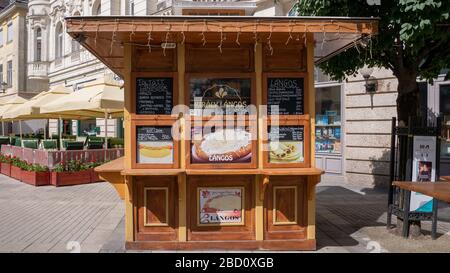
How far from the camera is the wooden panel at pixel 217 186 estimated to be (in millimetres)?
5648

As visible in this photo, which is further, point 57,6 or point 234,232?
point 57,6

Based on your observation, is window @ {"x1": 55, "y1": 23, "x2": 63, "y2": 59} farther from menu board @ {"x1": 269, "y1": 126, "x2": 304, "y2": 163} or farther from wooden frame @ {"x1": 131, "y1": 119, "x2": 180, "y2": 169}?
menu board @ {"x1": 269, "y1": 126, "x2": 304, "y2": 163}

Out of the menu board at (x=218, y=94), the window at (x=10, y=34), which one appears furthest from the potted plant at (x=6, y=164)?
the window at (x=10, y=34)

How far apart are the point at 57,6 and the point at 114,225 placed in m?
24.9

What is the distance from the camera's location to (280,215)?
5.70 meters

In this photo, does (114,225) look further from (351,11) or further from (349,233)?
(351,11)

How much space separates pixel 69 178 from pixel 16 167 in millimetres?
2637

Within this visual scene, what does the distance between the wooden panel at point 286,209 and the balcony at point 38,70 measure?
2838 cm

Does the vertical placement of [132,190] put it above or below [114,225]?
above

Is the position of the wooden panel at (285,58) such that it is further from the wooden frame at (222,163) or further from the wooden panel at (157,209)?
the wooden panel at (157,209)

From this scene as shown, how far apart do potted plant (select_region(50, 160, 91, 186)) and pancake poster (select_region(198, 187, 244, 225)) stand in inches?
280

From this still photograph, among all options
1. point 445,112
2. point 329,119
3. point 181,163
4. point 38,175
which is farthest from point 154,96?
point 329,119
